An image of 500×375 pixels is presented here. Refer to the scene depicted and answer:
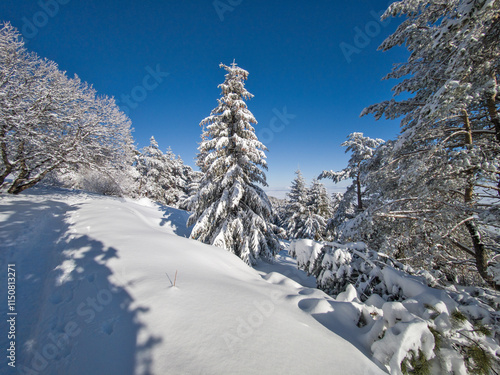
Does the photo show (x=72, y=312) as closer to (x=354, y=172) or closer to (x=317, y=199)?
(x=354, y=172)

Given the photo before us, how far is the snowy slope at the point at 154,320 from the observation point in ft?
6.19

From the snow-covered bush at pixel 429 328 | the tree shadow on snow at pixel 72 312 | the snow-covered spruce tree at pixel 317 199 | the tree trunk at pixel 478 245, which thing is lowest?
the tree shadow on snow at pixel 72 312

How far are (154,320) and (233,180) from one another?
Answer: 7174 mm

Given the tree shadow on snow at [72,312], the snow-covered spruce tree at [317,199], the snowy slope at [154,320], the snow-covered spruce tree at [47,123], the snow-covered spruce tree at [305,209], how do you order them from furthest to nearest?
the snow-covered spruce tree at [317,199] < the snow-covered spruce tree at [305,209] < the snow-covered spruce tree at [47,123] < the tree shadow on snow at [72,312] < the snowy slope at [154,320]

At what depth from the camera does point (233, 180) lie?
9.20 metres

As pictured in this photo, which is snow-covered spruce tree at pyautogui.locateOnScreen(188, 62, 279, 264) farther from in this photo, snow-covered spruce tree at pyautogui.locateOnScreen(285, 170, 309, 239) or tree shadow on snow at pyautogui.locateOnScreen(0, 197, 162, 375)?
snow-covered spruce tree at pyautogui.locateOnScreen(285, 170, 309, 239)

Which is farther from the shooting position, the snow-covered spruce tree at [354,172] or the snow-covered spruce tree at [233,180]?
the snow-covered spruce tree at [354,172]

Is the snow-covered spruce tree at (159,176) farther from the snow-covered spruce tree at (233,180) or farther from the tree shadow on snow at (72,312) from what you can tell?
the tree shadow on snow at (72,312)

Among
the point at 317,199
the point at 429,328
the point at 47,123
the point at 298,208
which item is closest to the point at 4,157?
the point at 47,123

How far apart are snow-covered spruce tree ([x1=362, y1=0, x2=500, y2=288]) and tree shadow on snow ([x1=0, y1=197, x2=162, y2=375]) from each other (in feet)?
20.3

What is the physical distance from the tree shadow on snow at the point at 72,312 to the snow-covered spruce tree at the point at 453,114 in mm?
6183

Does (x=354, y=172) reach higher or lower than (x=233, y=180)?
higher

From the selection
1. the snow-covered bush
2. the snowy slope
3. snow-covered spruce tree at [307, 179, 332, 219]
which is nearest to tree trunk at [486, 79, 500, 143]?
the snow-covered bush

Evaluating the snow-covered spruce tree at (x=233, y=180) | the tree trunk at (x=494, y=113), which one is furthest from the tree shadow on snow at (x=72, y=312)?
the tree trunk at (x=494, y=113)
